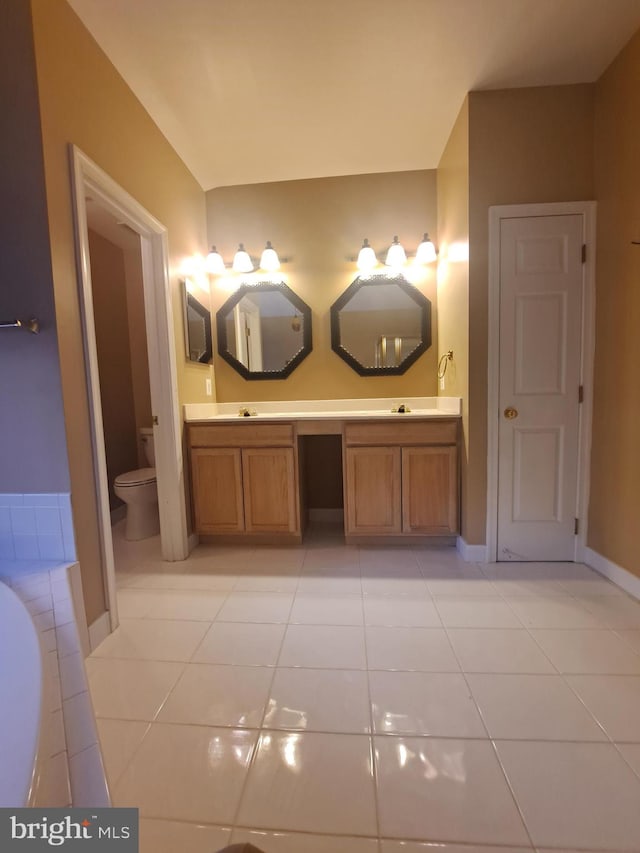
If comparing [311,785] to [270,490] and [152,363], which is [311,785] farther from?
[152,363]

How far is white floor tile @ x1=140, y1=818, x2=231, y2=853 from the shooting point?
2.50 ft

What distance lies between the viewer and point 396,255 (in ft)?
8.23

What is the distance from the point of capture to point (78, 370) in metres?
1.37

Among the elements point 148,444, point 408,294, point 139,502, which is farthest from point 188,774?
point 408,294

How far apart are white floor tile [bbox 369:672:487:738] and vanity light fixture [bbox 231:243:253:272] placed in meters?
2.58

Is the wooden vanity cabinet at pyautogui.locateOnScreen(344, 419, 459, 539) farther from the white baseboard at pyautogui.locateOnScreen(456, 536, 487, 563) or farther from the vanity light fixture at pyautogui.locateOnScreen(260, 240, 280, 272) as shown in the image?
the vanity light fixture at pyautogui.locateOnScreen(260, 240, 280, 272)

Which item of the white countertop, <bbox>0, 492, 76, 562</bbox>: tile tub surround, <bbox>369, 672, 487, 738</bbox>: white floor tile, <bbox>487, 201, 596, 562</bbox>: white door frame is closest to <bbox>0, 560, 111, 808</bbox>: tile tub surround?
<bbox>0, 492, 76, 562</bbox>: tile tub surround

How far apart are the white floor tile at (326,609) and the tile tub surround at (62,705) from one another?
2.90ft

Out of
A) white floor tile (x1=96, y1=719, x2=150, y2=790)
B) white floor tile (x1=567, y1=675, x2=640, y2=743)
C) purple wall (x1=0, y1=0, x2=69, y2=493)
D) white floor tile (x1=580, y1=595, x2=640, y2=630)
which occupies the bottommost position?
white floor tile (x1=580, y1=595, x2=640, y2=630)

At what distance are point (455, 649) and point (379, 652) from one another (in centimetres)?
29

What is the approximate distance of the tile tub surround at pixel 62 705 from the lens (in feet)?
2.02

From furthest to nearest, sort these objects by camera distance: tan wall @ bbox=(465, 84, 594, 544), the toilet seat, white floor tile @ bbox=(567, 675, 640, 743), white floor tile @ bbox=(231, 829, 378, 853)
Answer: the toilet seat, tan wall @ bbox=(465, 84, 594, 544), white floor tile @ bbox=(567, 675, 640, 743), white floor tile @ bbox=(231, 829, 378, 853)

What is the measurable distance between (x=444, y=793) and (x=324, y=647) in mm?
590

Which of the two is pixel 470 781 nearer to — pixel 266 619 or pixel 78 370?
pixel 266 619
